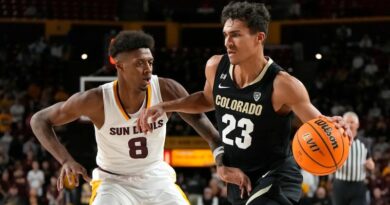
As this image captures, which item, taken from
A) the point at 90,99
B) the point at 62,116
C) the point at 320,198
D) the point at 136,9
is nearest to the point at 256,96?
the point at 90,99

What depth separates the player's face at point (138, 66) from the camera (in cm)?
530

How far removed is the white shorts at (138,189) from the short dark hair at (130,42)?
2.93 ft

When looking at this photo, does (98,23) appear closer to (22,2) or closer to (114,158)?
(22,2)

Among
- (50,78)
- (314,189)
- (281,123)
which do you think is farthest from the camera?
(50,78)

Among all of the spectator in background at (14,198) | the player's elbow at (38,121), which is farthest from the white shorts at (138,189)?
the spectator in background at (14,198)

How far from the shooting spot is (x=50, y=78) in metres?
18.2

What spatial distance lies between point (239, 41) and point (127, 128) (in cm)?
122

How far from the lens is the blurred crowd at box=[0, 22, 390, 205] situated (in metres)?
13.0

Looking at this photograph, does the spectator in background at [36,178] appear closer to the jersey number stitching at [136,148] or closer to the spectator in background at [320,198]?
the spectator in background at [320,198]

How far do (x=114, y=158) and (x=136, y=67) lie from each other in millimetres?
687

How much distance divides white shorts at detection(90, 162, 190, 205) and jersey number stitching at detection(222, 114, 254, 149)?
80 centimetres

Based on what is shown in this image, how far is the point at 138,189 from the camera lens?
5.25 meters

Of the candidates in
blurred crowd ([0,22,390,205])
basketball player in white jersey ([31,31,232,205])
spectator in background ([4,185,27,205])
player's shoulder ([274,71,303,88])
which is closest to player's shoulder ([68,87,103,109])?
basketball player in white jersey ([31,31,232,205])

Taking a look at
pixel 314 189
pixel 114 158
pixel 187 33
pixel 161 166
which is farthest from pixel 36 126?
A: pixel 187 33
